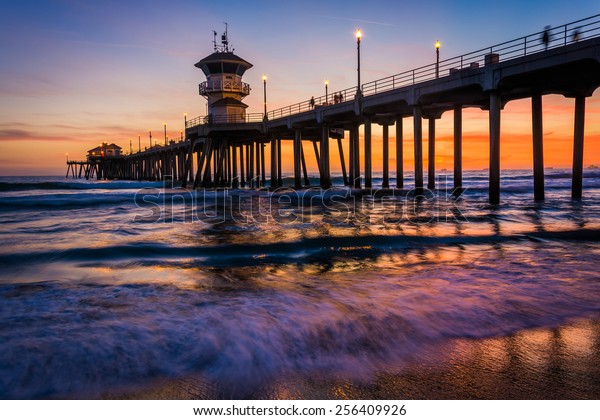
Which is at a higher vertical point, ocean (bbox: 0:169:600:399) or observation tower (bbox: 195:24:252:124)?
observation tower (bbox: 195:24:252:124)

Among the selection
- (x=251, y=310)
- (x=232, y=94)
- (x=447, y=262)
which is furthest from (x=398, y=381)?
(x=232, y=94)

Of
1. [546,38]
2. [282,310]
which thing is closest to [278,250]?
[282,310]

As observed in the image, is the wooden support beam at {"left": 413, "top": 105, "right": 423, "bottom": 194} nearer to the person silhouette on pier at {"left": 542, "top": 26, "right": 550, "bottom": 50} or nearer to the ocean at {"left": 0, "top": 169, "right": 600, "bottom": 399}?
the person silhouette on pier at {"left": 542, "top": 26, "right": 550, "bottom": 50}

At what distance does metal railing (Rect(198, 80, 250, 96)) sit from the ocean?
36.0 metres

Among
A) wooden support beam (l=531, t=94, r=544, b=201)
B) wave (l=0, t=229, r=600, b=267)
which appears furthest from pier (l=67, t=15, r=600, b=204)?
wave (l=0, t=229, r=600, b=267)

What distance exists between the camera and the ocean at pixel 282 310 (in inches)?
134

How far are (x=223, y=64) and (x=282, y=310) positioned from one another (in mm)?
43786

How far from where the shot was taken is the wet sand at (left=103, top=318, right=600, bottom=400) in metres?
2.95

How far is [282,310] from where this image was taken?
514 cm

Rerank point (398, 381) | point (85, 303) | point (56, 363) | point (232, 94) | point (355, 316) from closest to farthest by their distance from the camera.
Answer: point (398, 381) → point (56, 363) → point (355, 316) → point (85, 303) → point (232, 94)

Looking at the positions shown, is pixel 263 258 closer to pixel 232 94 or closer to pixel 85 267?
pixel 85 267

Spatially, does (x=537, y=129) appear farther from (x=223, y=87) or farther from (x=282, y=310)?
(x=223, y=87)
